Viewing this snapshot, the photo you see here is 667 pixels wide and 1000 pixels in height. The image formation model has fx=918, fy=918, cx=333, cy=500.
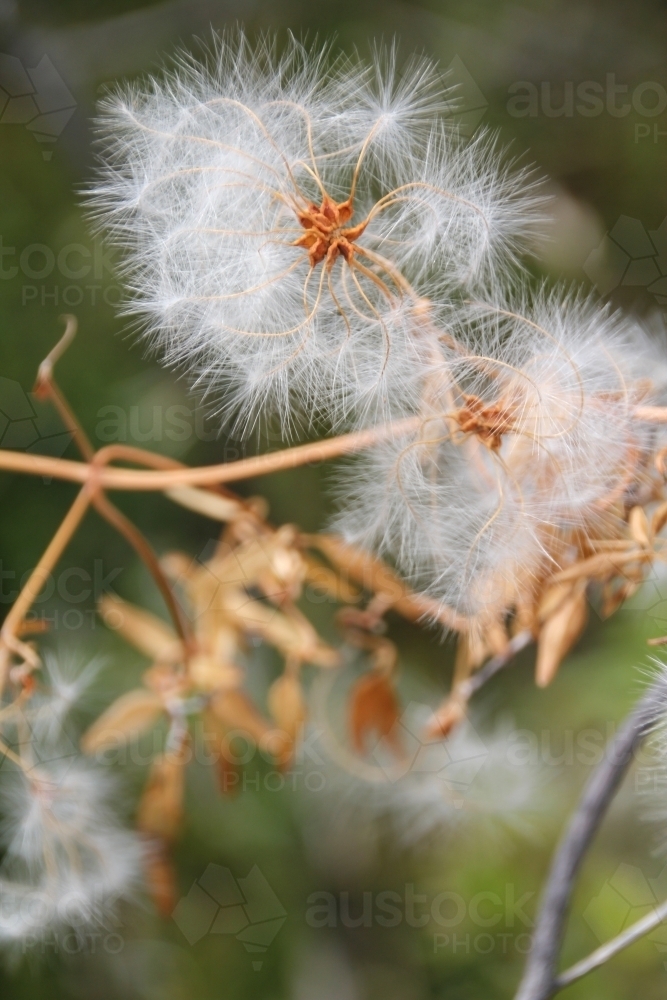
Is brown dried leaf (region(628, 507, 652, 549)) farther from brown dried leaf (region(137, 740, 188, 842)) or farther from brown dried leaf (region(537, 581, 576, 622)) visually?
brown dried leaf (region(137, 740, 188, 842))

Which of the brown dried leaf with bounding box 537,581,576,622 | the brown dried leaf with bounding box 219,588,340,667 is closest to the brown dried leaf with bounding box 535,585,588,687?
the brown dried leaf with bounding box 537,581,576,622

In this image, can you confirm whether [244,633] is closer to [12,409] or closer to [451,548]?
[451,548]

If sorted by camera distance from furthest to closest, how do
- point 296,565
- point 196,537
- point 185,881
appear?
point 196,537, point 185,881, point 296,565

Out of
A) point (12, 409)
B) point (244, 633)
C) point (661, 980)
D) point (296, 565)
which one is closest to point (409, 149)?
point (296, 565)

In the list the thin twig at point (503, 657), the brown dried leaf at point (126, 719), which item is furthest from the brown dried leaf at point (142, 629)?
the thin twig at point (503, 657)

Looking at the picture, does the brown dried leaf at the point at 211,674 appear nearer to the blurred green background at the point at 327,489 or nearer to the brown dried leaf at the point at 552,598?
the brown dried leaf at the point at 552,598

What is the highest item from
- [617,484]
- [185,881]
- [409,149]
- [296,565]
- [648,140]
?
[648,140]

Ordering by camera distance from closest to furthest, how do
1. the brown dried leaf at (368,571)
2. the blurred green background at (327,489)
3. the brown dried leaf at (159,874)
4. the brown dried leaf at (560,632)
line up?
the brown dried leaf at (560,632) < the brown dried leaf at (368,571) < the brown dried leaf at (159,874) < the blurred green background at (327,489)
